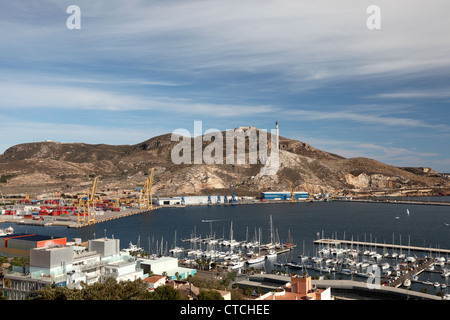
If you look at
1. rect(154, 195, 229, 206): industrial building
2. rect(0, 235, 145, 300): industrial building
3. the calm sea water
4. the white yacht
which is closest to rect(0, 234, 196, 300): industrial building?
rect(0, 235, 145, 300): industrial building

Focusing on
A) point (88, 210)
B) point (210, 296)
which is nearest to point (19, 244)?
point (210, 296)

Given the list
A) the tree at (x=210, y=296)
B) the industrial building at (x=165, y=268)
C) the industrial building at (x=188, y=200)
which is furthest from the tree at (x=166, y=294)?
the industrial building at (x=188, y=200)

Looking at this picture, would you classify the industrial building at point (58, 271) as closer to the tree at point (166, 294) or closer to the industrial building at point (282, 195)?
the tree at point (166, 294)

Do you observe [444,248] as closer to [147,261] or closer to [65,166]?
[147,261]

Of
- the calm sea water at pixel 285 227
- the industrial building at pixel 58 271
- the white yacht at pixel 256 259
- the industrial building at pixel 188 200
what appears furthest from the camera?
the industrial building at pixel 188 200

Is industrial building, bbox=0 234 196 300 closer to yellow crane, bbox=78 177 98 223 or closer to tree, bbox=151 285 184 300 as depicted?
tree, bbox=151 285 184 300

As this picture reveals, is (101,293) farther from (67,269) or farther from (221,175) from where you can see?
(221,175)
